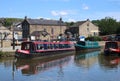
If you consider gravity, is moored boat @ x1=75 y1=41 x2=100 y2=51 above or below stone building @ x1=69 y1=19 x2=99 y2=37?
below

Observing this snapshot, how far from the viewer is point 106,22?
10488 cm

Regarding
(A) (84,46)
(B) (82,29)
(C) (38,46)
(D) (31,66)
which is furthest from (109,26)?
(D) (31,66)

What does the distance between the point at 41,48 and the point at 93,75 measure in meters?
16.6

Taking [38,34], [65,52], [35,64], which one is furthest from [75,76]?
[38,34]

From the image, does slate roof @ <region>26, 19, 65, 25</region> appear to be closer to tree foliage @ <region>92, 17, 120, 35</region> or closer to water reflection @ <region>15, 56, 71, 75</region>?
tree foliage @ <region>92, 17, 120, 35</region>

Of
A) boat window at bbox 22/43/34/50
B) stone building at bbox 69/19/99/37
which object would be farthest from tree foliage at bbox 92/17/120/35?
boat window at bbox 22/43/34/50

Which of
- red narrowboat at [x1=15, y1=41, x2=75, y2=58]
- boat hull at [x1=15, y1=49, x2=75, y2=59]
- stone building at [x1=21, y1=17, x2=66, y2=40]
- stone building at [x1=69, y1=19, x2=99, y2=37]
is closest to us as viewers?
boat hull at [x1=15, y1=49, x2=75, y2=59]

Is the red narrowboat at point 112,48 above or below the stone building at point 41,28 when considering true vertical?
below

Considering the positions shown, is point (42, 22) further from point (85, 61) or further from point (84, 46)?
point (85, 61)

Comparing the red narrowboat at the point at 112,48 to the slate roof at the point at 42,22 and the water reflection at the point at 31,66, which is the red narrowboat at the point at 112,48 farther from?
the slate roof at the point at 42,22

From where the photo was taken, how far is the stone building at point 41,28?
8694 cm

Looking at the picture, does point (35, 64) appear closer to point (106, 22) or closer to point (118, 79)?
point (118, 79)

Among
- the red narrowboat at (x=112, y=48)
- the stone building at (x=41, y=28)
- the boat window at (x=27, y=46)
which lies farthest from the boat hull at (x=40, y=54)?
the stone building at (x=41, y=28)

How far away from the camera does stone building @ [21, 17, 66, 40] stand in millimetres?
86938
